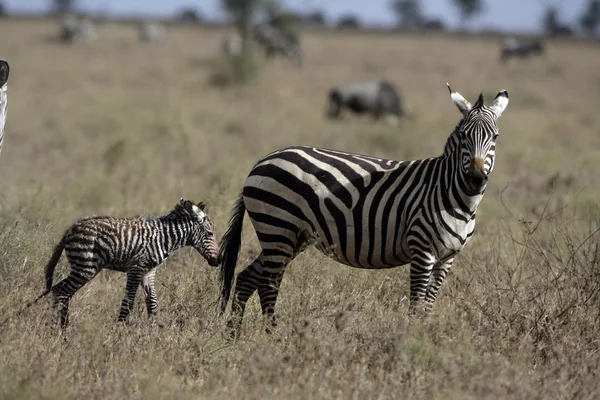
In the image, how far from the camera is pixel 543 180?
13156mm

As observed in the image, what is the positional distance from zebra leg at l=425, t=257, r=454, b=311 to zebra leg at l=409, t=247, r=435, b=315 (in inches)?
7.5

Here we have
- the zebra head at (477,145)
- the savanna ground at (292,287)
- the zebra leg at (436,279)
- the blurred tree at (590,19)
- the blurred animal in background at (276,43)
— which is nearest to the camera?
the savanna ground at (292,287)

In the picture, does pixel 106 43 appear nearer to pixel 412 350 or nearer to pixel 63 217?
pixel 63 217

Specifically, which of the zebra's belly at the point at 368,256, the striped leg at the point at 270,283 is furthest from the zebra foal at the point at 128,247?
the zebra's belly at the point at 368,256

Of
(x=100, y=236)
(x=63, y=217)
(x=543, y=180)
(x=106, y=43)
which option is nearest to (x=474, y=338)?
(x=100, y=236)

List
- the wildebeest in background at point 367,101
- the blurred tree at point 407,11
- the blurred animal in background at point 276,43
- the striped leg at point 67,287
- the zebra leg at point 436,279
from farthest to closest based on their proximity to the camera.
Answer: the blurred tree at point 407,11, the blurred animal in background at point 276,43, the wildebeest in background at point 367,101, the zebra leg at point 436,279, the striped leg at point 67,287

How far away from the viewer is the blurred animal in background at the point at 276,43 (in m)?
41.5

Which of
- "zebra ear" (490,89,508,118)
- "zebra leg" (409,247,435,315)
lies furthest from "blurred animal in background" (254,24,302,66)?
"zebra leg" (409,247,435,315)

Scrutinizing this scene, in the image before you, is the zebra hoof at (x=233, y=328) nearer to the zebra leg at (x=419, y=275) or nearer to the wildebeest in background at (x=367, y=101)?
the zebra leg at (x=419, y=275)

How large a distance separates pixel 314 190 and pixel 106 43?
4669 centimetres

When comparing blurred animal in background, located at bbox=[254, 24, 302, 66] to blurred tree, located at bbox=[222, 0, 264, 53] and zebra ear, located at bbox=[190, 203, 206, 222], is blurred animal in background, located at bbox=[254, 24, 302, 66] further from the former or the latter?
zebra ear, located at bbox=[190, 203, 206, 222]

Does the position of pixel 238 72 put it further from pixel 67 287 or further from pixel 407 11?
pixel 407 11

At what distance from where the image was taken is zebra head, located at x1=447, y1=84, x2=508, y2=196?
18.5ft

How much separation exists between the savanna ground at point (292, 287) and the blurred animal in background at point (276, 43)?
21682 mm
